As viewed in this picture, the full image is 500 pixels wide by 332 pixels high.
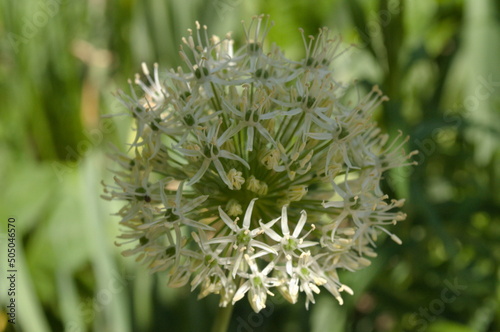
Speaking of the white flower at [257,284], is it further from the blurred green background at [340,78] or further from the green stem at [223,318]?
the blurred green background at [340,78]

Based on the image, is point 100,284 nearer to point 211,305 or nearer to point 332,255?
point 211,305

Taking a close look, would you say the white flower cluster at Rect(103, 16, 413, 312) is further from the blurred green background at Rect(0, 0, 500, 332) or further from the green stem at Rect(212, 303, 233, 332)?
the blurred green background at Rect(0, 0, 500, 332)

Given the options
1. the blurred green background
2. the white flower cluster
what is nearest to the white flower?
the white flower cluster

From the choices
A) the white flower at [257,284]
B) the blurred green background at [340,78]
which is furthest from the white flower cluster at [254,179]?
the blurred green background at [340,78]

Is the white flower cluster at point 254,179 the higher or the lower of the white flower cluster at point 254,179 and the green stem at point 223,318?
the higher

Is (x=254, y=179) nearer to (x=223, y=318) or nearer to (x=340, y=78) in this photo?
(x=223, y=318)

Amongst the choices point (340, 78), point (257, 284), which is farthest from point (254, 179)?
point (340, 78)

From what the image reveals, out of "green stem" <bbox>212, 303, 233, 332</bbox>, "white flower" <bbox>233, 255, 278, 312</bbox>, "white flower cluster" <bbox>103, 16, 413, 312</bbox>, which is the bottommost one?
"green stem" <bbox>212, 303, 233, 332</bbox>
